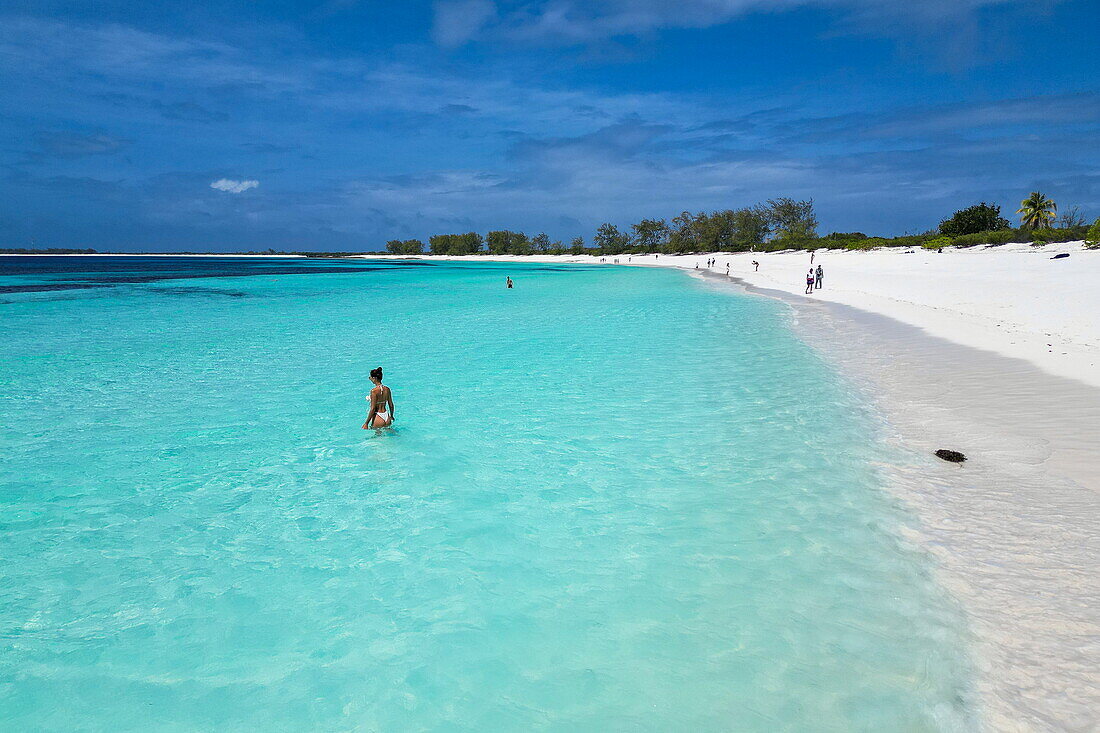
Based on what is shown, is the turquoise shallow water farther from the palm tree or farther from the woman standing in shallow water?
the palm tree

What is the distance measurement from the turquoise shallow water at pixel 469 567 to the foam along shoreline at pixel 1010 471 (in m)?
0.34

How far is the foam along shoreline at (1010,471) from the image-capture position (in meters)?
4.02

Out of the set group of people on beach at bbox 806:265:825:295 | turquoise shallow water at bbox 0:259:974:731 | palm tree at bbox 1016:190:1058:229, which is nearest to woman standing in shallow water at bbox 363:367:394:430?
turquoise shallow water at bbox 0:259:974:731

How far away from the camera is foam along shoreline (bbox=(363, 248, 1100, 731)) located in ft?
13.2

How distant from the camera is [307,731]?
3.81m

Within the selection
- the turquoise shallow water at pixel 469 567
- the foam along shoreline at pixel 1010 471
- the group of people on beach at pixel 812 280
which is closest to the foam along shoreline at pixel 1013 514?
the foam along shoreline at pixel 1010 471

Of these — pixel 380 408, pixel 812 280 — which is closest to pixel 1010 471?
pixel 380 408

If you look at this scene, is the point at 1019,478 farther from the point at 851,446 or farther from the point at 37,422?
the point at 37,422

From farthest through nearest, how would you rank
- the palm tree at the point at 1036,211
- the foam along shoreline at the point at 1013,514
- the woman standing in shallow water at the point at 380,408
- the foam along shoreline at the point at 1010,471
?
the palm tree at the point at 1036,211 < the woman standing in shallow water at the point at 380,408 < the foam along shoreline at the point at 1010,471 < the foam along shoreline at the point at 1013,514

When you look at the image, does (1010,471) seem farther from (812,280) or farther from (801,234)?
(801,234)

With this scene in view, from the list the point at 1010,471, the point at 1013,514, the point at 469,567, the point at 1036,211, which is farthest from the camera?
the point at 1036,211

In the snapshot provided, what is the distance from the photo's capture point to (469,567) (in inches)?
228

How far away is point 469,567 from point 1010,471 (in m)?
6.57

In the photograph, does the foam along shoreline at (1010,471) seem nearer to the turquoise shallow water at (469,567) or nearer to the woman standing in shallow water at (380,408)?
the turquoise shallow water at (469,567)
